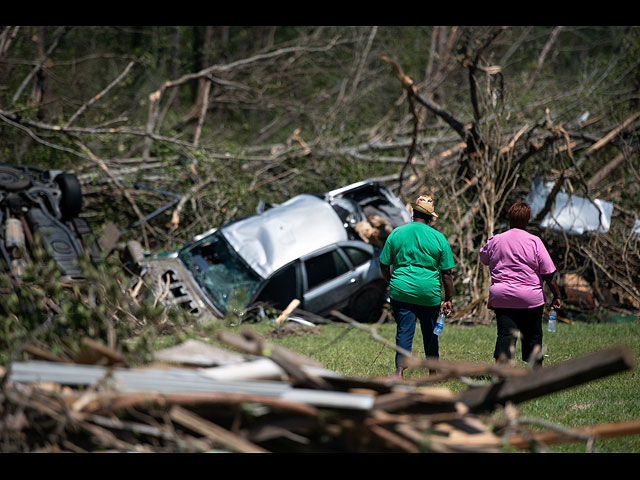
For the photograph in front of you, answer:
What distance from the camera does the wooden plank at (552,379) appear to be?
3219 millimetres

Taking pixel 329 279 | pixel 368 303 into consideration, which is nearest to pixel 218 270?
pixel 329 279

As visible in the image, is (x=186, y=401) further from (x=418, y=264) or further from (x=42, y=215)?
(x=42, y=215)

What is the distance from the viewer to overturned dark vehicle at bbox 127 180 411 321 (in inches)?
402

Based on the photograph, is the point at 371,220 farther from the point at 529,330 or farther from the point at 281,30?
the point at 281,30

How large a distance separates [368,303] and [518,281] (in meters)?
4.92

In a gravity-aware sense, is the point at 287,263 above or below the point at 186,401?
below

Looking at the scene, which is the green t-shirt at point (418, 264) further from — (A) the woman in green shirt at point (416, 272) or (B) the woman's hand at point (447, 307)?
(B) the woman's hand at point (447, 307)

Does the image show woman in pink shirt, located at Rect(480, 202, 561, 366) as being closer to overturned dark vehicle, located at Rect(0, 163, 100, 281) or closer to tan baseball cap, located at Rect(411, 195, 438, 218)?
tan baseball cap, located at Rect(411, 195, 438, 218)

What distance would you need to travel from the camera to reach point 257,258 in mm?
10359

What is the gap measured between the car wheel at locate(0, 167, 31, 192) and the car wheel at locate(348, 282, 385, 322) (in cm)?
541

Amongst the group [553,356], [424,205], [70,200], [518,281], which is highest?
[424,205]

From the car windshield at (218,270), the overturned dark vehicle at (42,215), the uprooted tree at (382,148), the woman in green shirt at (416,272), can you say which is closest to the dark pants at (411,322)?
the woman in green shirt at (416,272)

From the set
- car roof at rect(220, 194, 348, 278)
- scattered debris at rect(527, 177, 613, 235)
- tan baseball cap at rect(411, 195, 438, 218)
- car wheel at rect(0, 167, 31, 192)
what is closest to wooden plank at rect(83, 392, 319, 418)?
tan baseball cap at rect(411, 195, 438, 218)

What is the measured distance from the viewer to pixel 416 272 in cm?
621
